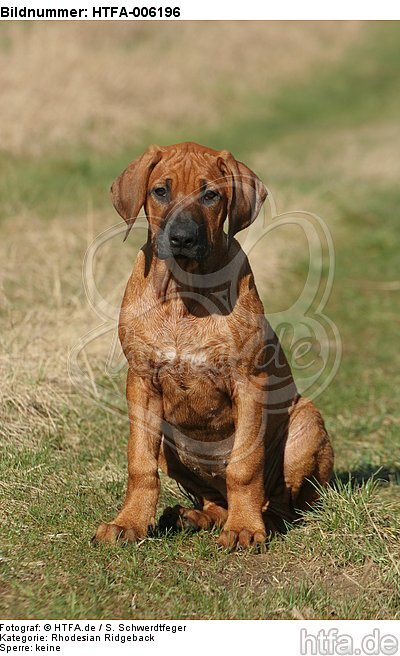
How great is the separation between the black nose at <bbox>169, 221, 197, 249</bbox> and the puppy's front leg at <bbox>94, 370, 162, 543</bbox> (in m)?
0.67

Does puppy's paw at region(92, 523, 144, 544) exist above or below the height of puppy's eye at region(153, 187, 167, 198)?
below

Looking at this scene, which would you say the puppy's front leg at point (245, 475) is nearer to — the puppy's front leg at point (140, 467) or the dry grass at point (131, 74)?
the puppy's front leg at point (140, 467)

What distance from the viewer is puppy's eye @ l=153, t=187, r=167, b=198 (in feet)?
15.5

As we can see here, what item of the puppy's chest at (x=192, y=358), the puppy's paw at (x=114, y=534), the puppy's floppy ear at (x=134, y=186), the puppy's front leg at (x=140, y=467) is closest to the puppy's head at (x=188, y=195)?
the puppy's floppy ear at (x=134, y=186)

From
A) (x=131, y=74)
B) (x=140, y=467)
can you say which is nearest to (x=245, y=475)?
(x=140, y=467)

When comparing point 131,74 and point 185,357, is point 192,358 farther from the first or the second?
point 131,74

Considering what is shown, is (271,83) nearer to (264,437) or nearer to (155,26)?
(155,26)

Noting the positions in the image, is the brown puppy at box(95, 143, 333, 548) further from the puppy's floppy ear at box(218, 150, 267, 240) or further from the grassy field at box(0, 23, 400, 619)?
the grassy field at box(0, 23, 400, 619)

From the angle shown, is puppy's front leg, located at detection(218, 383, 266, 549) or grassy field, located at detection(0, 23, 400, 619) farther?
puppy's front leg, located at detection(218, 383, 266, 549)

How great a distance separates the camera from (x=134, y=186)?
15.7 ft

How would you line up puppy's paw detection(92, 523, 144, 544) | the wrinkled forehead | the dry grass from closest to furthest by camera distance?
1. puppy's paw detection(92, 523, 144, 544)
2. the wrinkled forehead
3. the dry grass

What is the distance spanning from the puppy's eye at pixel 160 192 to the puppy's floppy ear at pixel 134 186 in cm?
7

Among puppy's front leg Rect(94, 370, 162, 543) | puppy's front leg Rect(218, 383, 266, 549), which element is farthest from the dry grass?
puppy's front leg Rect(218, 383, 266, 549)

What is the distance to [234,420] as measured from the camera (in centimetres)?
482
